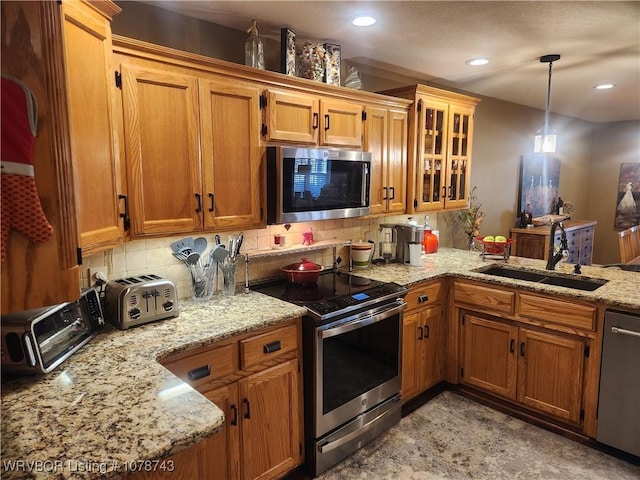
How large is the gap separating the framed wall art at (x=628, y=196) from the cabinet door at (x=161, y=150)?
294 inches

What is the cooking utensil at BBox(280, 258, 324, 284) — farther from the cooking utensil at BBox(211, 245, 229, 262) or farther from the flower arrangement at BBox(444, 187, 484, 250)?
the flower arrangement at BBox(444, 187, 484, 250)

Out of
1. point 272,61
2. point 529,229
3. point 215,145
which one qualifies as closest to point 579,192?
point 529,229

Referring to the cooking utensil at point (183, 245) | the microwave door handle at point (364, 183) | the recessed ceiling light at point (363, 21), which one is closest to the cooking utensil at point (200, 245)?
the cooking utensil at point (183, 245)

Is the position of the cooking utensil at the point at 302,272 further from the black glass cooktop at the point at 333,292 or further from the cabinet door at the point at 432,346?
the cabinet door at the point at 432,346

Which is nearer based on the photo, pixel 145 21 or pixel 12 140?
pixel 12 140

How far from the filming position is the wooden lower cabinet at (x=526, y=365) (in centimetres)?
256

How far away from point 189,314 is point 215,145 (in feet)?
2.89

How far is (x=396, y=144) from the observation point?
318 centimetres

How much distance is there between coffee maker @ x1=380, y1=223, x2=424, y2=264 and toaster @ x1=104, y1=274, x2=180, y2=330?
195 centimetres

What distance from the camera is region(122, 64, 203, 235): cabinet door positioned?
187 cm

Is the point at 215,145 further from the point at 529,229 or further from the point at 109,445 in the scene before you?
the point at 529,229

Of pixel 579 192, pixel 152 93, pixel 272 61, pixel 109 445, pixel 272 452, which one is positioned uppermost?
pixel 272 61

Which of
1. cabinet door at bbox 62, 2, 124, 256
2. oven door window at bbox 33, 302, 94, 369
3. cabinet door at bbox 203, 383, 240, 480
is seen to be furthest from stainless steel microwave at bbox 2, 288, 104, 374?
cabinet door at bbox 203, 383, 240, 480

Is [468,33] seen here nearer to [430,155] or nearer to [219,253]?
[430,155]
